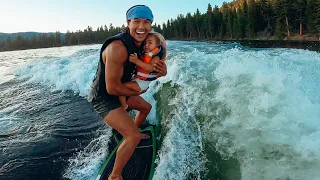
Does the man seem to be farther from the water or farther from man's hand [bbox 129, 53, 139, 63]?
the water

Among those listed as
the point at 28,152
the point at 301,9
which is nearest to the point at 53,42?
the point at 301,9

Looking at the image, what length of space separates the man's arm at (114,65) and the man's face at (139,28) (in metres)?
0.22

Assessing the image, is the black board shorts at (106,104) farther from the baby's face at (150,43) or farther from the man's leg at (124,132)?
the baby's face at (150,43)

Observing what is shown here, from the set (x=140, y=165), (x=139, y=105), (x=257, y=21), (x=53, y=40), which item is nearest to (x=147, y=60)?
(x=139, y=105)

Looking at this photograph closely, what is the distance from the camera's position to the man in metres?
3.22

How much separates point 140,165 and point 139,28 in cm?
216

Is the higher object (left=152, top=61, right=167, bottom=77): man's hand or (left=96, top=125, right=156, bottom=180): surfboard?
(left=152, top=61, right=167, bottom=77): man's hand

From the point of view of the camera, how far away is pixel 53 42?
419ft

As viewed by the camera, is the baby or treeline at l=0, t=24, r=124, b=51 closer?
the baby

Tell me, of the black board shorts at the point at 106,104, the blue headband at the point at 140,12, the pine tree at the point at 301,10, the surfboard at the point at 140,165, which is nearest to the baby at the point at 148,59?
the blue headband at the point at 140,12

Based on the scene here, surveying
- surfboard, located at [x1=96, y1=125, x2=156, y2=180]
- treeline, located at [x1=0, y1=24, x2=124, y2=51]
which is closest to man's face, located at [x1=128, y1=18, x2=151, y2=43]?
surfboard, located at [x1=96, y1=125, x2=156, y2=180]

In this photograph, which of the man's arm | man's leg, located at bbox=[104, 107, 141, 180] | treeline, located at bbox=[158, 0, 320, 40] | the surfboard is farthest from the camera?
treeline, located at bbox=[158, 0, 320, 40]

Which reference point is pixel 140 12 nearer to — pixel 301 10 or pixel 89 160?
pixel 89 160

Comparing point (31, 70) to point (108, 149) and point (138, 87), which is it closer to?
point (108, 149)
